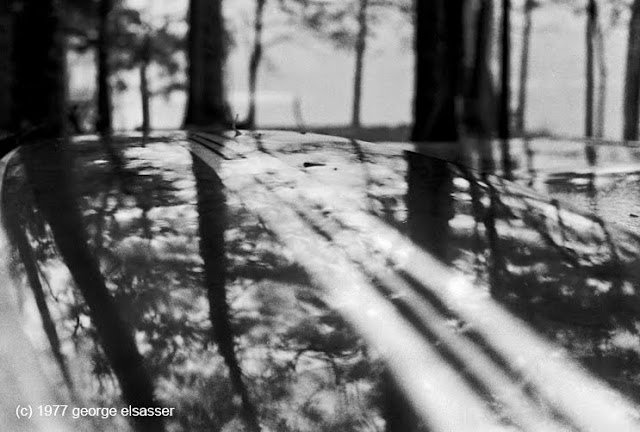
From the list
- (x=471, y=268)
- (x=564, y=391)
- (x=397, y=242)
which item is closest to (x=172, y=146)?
(x=397, y=242)

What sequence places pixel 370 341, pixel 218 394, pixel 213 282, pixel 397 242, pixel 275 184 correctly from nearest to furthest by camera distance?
pixel 218 394 → pixel 370 341 → pixel 213 282 → pixel 397 242 → pixel 275 184

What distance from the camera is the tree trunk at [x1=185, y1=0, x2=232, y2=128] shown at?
1572cm

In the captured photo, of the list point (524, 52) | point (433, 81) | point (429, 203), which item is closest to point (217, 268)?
point (429, 203)

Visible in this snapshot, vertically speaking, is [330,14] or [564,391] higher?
[330,14]

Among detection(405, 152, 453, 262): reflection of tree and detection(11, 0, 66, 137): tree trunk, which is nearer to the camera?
detection(405, 152, 453, 262): reflection of tree

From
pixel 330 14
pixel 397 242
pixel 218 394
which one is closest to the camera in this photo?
pixel 218 394

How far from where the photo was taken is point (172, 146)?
3.58m

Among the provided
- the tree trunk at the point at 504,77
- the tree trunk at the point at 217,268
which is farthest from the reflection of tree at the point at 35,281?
the tree trunk at the point at 504,77

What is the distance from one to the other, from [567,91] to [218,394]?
164 ft

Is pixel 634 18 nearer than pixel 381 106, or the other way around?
pixel 634 18

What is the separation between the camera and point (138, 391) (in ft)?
6.09

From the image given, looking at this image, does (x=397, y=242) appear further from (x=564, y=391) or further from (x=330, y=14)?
(x=330, y=14)

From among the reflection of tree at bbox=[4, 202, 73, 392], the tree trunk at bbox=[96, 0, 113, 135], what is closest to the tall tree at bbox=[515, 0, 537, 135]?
the tree trunk at bbox=[96, 0, 113, 135]

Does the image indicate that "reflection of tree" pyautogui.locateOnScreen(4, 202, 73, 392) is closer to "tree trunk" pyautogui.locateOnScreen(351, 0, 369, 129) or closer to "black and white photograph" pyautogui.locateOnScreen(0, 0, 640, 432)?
"black and white photograph" pyautogui.locateOnScreen(0, 0, 640, 432)
